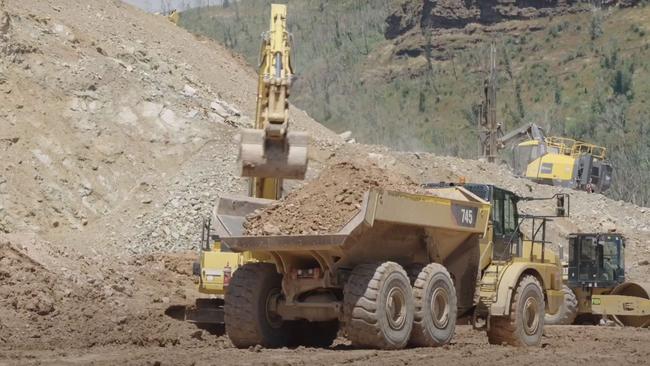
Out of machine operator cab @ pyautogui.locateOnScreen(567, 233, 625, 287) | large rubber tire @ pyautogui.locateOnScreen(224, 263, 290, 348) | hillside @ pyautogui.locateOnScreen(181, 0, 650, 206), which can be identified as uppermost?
hillside @ pyautogui.locateOnScreen(181, 0, 650, 206)

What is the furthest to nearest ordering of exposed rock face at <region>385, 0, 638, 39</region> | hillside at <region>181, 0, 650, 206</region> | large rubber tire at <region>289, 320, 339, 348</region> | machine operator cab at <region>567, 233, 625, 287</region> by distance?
exposed rock face at <region>385, 0, 638, 39</region>, hillside at <region>181, 0, 650, 206</region>, machine operator cab at <region>567, 233, 625, 287</region>, large rubber tire at <region>289, 320, 339, 348</region>

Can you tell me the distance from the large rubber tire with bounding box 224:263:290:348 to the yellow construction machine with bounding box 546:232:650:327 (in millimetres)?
9175

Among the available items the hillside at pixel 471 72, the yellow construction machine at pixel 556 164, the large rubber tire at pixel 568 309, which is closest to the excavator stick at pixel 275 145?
the large rubber tire at pixel 568 309

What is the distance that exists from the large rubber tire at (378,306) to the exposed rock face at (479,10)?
9169 cm

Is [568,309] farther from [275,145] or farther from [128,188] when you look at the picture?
[128,188]

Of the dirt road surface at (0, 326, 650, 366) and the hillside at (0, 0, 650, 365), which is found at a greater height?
the hillside at (0, 0, 650, 365)

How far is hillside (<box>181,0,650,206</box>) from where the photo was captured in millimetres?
86812

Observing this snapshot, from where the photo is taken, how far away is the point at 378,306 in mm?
13773

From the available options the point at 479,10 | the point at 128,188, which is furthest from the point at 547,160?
the point at 479,10

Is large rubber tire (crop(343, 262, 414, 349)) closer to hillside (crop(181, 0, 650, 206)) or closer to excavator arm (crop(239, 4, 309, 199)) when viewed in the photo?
excavator arm (crop(239, 4, 309, 199))

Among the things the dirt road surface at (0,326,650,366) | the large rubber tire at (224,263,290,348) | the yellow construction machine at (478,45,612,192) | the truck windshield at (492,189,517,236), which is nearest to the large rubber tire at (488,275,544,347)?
the dirt road surface at (0,326,650,366)

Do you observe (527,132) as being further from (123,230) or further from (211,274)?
(211,274)

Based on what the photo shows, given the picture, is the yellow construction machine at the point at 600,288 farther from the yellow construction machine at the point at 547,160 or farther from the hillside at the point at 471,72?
the hillside at the point at 471,72

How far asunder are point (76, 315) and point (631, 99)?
74578 millimetres
